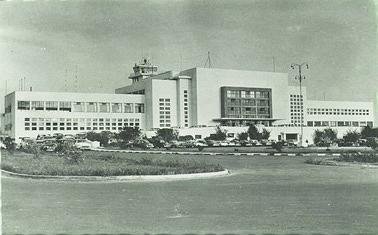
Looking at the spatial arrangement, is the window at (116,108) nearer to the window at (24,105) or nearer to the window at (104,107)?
the window at (104,107)

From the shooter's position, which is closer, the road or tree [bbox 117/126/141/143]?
the road

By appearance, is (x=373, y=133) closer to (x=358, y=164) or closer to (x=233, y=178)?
(x=358, y=164)

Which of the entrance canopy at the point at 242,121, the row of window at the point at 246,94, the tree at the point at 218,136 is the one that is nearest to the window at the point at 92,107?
the entrance canopy at the point at 242,121

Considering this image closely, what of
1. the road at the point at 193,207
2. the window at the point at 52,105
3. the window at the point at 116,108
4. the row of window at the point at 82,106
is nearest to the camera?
the road at the point at 193,207

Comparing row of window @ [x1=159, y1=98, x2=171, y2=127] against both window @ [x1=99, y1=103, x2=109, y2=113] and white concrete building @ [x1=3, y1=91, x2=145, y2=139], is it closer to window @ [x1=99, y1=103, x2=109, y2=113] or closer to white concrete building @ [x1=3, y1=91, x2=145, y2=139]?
white concrete building @ [x1=3, y1=91, x2=145, y2=139]

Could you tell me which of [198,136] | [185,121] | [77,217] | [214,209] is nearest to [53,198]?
[77,217]

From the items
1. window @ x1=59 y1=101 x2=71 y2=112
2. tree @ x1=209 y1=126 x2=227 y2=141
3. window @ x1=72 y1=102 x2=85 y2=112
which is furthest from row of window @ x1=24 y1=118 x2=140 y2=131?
tree @ x1=209 y1=126 x2=227 y2=141

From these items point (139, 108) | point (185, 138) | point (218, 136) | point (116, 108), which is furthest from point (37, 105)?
point (218, 136)

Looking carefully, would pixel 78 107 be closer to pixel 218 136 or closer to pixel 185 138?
pixel 185 138
